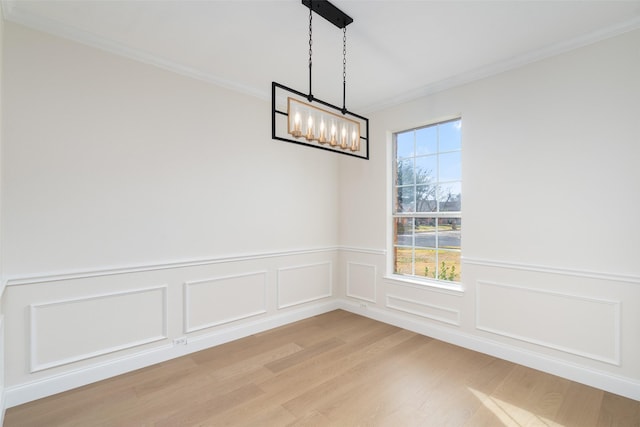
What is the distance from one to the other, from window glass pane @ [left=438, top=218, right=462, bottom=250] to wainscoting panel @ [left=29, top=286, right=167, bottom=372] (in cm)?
296

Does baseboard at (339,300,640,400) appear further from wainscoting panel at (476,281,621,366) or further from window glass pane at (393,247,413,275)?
window glass pane at (393,247,413,275)

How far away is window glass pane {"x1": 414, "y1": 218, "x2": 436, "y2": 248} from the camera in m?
3.55

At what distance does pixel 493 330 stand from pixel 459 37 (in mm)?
2702

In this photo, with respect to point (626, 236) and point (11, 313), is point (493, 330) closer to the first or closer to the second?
point (626, 236)

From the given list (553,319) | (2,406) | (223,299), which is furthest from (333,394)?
(2,406)

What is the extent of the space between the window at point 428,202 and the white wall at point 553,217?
0.18 metres

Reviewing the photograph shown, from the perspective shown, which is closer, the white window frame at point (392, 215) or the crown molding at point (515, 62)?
the crown molding at point (515, 62)

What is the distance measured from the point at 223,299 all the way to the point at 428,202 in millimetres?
2593

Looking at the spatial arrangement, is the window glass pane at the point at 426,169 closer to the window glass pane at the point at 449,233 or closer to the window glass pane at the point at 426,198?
the window glass pane at the point at 426,198

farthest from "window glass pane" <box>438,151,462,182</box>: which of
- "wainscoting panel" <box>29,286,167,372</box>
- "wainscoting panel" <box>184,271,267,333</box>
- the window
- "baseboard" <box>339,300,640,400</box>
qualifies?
"wainscoting panel" <box>29,286,167,372</box>

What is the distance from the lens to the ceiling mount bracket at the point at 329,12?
207 cm

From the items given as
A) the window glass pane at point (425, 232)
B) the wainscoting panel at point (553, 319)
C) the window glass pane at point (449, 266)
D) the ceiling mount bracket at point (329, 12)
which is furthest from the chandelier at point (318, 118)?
the wainscoting panel at point (553, 319)

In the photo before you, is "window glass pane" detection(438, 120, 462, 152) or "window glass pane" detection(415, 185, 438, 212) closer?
"window glass pane" detection(438, 120, 462, 152)

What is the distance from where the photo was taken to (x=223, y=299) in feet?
10.7
